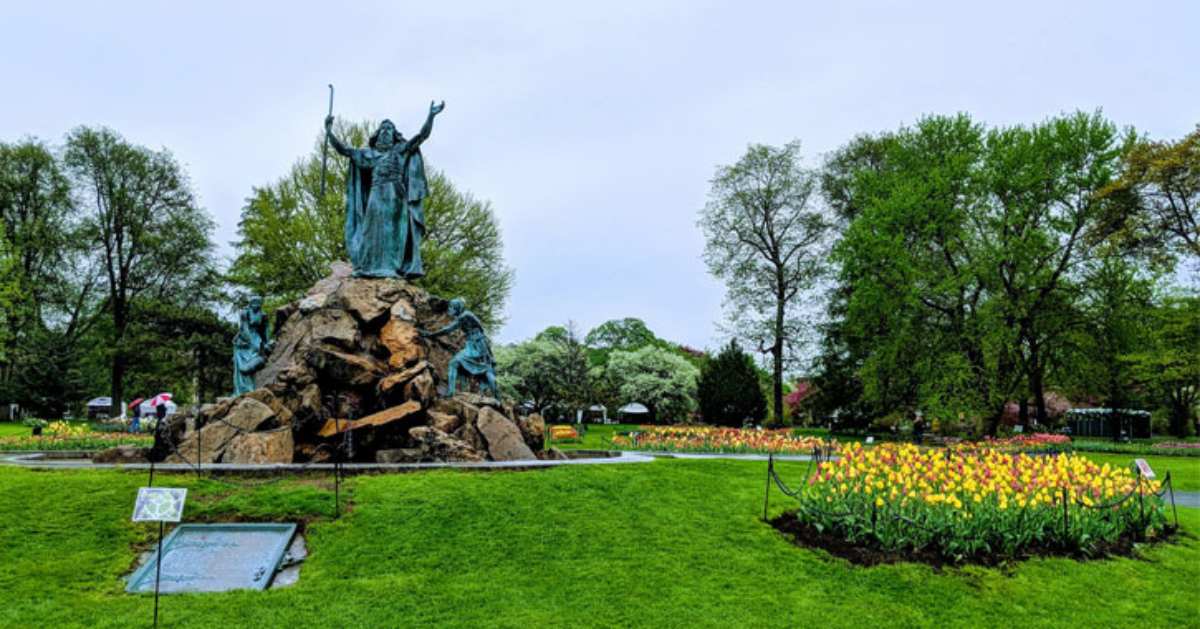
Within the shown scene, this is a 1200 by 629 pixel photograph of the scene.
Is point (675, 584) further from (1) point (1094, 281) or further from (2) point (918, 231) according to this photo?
(1) point (1094, 281)

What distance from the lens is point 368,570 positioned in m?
7.71

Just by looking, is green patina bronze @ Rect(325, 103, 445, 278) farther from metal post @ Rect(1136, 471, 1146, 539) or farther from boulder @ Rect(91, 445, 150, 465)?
metal post @ Rect(1136, 471, 1146, 539)

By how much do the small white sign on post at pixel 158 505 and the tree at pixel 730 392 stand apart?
31.6 meters

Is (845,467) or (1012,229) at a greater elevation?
(1012,229)

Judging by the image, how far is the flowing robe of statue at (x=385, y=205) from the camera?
1711 cm

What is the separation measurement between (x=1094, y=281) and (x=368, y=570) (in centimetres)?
3085

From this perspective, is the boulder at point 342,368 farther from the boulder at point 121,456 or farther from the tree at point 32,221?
the tree at point 32,221

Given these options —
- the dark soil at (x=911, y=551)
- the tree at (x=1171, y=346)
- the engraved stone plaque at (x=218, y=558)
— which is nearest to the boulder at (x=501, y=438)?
the dark soil at (x=911, y=551)

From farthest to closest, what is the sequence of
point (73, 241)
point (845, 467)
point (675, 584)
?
1. point (73, 241)
2. point (845, 467)
3. point (675, 584)

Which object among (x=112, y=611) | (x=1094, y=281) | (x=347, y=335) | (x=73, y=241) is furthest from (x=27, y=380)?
(x=1094, y=281)

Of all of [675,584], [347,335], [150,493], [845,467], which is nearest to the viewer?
[150,493]

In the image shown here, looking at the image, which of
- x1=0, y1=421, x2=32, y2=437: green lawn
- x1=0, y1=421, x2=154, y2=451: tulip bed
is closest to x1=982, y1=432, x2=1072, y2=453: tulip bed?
x1=0, y1=421, x2=154, y2=451: tulip bed

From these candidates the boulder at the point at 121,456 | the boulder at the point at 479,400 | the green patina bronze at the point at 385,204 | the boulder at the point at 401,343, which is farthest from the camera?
the green patina bronze at the point at 385,204

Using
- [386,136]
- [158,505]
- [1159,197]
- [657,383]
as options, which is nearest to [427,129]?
[386,136]
